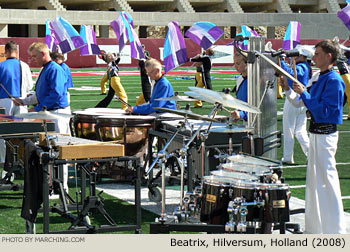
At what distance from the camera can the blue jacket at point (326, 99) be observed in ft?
21.1

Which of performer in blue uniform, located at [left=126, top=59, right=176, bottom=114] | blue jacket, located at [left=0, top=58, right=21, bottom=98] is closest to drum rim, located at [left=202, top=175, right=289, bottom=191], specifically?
performer in blue uniform, located at [left=126, top=59, right=176, bottom=114]

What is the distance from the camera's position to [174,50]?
623 inches

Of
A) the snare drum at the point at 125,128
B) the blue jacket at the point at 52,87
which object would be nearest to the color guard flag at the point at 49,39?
the snare drum at the point at 125,128

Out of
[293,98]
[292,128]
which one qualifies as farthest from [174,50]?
[293,98]

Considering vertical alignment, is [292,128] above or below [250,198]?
below

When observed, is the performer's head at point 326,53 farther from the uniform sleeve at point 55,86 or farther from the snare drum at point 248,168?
the uniform sleeve at point 55,86

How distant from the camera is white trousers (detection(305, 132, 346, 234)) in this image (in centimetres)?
657

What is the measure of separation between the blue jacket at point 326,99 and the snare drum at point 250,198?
0.95m

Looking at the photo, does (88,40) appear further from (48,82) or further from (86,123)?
(48,82)

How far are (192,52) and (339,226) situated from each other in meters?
36.6

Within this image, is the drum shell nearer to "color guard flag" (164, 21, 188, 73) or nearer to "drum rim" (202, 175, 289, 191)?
"drum rim" (202, 175, 289, 191)

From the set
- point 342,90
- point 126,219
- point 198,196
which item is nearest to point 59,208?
point 126,219

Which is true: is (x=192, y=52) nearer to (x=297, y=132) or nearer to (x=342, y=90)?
(x=297, y=132)

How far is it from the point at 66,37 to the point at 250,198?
13606 mm
